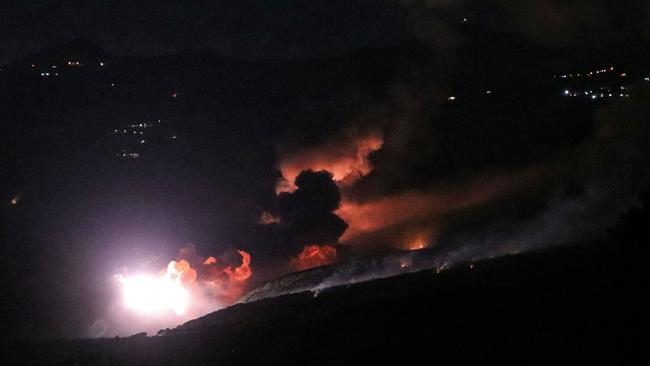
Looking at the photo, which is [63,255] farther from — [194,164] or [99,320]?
[194,164]

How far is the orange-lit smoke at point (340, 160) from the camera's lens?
208 feet

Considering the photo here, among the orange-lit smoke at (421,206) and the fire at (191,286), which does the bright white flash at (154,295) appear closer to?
the fire at (191,286)

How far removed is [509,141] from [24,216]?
5315 centimetres

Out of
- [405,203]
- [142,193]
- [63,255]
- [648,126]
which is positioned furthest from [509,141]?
[63,255]

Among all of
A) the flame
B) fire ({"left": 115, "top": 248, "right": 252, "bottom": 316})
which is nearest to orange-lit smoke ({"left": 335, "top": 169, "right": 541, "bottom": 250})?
fire ({"left": 115, "top": 248, "right": 252, "bottom": 316})

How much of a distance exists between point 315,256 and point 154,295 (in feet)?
46.4

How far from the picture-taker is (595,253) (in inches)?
836

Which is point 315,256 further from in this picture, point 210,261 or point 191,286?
point 191,286

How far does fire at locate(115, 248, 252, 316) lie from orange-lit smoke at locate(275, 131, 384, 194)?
14094 millimetres

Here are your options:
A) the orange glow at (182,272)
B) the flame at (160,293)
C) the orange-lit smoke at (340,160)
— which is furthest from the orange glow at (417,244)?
the flame at (160,293)

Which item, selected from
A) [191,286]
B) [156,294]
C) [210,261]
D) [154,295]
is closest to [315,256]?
[210,261]

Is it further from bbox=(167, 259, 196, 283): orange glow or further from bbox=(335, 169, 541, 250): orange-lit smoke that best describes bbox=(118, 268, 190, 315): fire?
bbox=(335, 169, 541, 250): orange-lit smoke

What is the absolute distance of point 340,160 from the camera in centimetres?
6391

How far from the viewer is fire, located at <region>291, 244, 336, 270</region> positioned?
52719 mm
